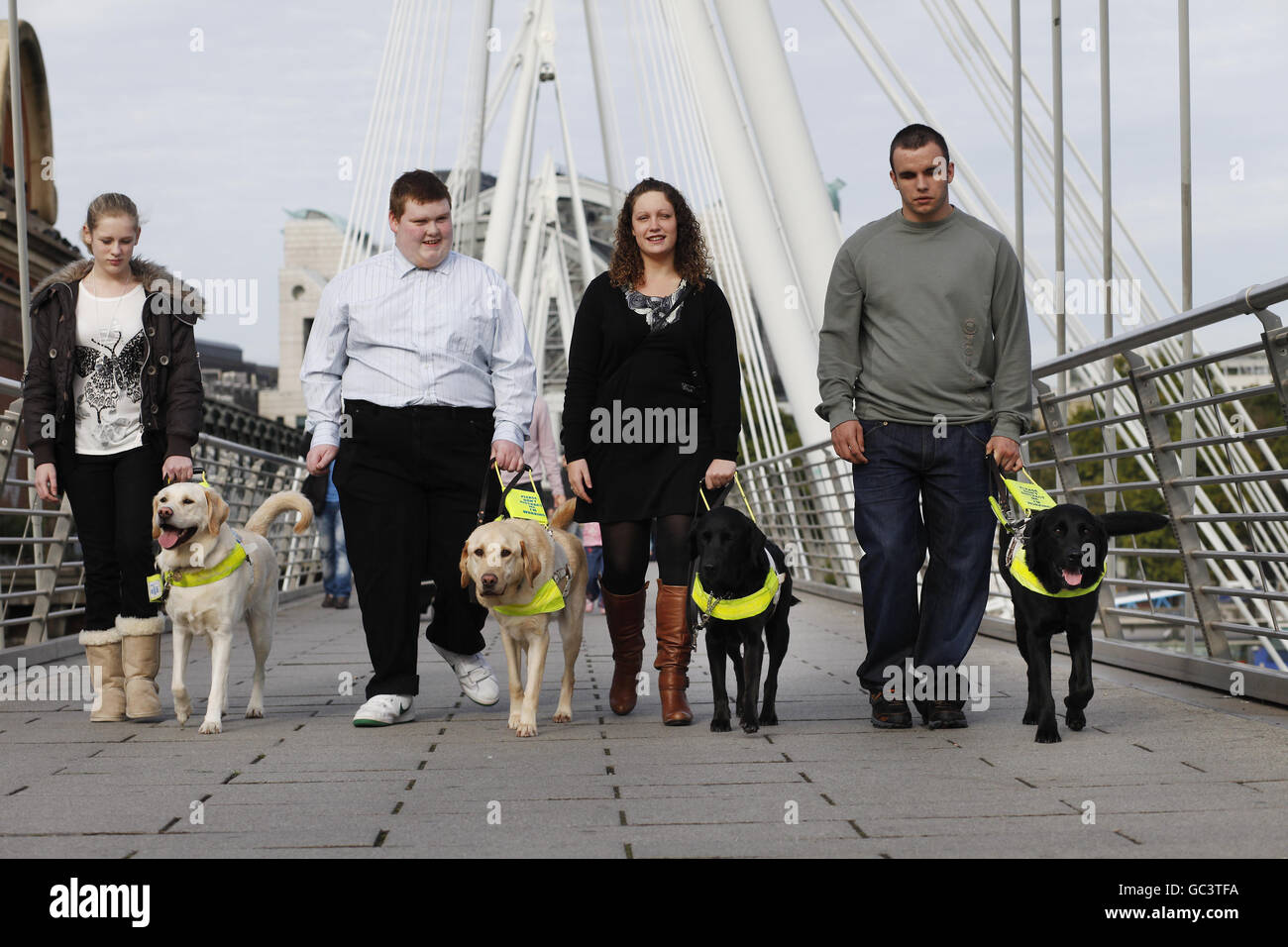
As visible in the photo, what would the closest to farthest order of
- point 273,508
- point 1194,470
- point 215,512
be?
point 215,512, point 273,508, point 1194,470

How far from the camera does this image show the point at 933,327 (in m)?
5.30

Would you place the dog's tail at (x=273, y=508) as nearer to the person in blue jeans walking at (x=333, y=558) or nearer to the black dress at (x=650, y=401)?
the black dress at (x=650, y=401)

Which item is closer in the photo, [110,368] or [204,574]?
[204,574]

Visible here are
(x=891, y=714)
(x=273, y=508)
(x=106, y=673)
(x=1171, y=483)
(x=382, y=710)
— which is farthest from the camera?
(x=1171, y=483)

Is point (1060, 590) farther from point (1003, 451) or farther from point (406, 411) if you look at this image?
point (406, 411)

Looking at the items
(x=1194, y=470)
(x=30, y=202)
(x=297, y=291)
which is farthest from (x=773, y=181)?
(x=297, y=291)

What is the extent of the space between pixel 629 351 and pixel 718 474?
55 cm

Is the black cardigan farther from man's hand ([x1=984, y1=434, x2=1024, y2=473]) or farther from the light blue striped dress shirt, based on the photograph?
man's hand ([x1=984, y1=434, x2=1024, y2=473])

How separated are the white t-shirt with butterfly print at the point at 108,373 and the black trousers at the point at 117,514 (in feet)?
0.19

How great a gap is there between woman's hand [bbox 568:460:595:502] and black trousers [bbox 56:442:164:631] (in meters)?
1.52

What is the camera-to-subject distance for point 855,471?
5527 millimetres

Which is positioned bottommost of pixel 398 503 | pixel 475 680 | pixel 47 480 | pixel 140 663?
pixel 475 680

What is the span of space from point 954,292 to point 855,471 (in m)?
0.71
